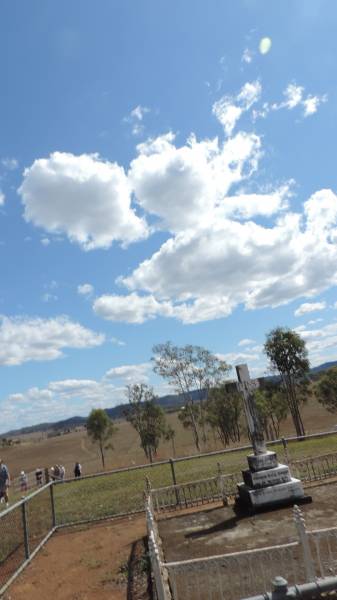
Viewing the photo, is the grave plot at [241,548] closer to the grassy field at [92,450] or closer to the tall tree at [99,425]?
the tall tree at [99,425]

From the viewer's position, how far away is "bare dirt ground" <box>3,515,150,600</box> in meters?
7.62

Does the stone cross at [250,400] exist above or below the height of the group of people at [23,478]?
above

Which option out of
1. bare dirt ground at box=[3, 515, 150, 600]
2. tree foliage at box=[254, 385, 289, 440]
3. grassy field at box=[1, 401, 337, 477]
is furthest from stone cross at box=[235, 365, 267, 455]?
grassy field at box=[1, 401, 337, 477]

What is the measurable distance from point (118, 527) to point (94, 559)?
2.70 m

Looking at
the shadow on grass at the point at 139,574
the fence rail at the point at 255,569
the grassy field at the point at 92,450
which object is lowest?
the grassy field at the point at 92,450

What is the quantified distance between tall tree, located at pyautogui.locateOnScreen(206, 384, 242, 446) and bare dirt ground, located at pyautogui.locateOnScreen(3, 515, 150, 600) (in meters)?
42.1

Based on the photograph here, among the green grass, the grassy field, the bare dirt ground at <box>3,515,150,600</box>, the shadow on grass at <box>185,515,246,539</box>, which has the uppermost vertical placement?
the shadow on grass at <box>185,515,246,539</box>

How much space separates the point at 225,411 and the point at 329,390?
526 inches

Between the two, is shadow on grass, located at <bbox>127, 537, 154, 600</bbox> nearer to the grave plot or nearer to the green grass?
the grave plot

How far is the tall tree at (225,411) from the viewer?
54.4 meters

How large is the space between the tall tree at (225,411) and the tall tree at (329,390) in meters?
10.7

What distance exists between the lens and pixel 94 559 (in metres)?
9.49

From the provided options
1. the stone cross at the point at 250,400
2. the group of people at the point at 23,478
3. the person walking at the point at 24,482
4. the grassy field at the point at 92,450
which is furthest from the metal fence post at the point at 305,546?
the grassy field at the point at 92,450

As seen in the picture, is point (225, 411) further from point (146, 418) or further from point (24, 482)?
point (24, 482)
